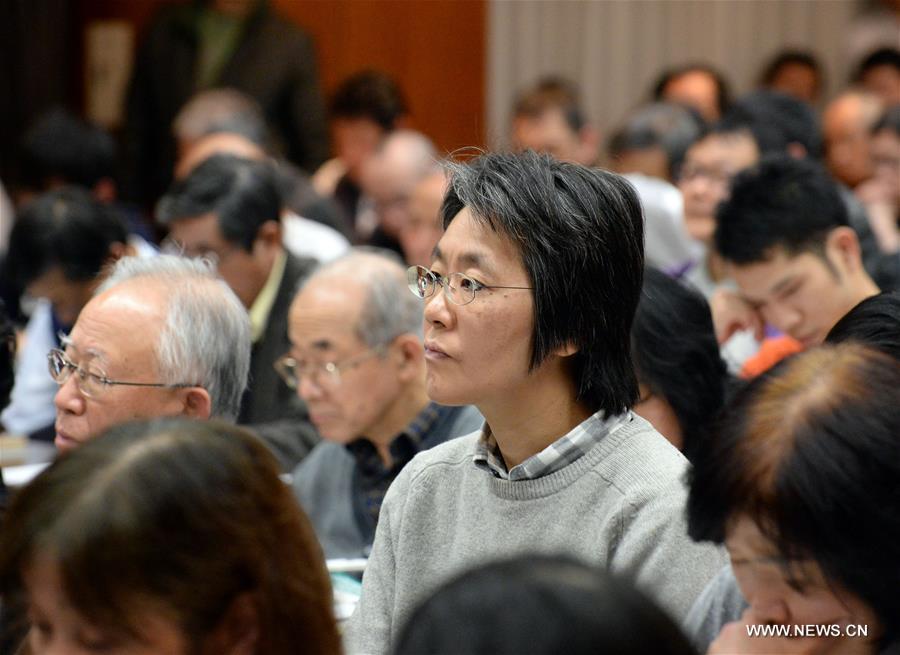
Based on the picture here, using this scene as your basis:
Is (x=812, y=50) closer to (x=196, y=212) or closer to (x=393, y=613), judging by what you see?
(x=196, y=212)

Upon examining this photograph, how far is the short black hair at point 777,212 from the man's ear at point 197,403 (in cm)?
149

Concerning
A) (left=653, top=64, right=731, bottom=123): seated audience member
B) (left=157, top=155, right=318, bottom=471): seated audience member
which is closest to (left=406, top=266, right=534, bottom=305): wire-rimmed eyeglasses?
(left=157, top=155, right=318, bottom=471): seated audience member

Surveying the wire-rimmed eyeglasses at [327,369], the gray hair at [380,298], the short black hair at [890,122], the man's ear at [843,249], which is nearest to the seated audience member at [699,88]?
the short black hair at [890,122]

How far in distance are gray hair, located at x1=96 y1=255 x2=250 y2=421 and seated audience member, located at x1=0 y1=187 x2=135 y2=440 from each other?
1.47 m

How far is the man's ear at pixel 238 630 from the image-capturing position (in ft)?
4.72

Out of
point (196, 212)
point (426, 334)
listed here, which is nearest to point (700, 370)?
point (426, 334)

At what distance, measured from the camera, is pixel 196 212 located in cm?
430

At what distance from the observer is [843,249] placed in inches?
133

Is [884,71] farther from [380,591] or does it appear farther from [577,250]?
[380,591]

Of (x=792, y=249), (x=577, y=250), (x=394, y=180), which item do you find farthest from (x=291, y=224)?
(x=577, y=250)

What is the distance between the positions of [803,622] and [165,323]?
140 centimetres

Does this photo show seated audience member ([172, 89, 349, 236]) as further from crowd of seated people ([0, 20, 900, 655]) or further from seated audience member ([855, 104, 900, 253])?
seated audience member ([855, 104, 900, 253])

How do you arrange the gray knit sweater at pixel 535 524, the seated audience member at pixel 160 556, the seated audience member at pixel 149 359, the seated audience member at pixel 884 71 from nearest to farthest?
the seated audience member at pixel 160 556 < the gray knit sweater at pixel 535 524 < the seated audience member at pixel 149 359 < the seated audience member at pixel 884 71

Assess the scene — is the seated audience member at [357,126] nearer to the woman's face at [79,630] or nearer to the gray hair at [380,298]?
the gray hair at [380,298]
